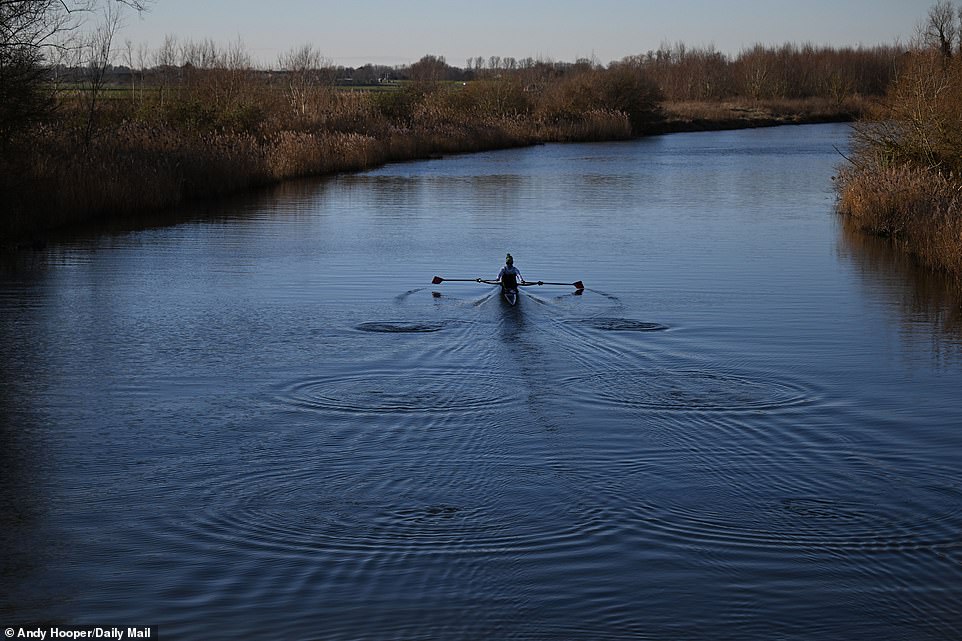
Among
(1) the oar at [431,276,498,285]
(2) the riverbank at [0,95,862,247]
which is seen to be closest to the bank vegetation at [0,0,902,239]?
(2) the riverbank at [0,95,862,247]

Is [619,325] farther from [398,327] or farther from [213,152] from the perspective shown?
[213,152]

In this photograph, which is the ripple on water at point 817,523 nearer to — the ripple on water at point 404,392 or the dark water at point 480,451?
the dark water at point 480,451

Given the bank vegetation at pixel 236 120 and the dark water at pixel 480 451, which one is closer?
the dark water at pixel 480 451

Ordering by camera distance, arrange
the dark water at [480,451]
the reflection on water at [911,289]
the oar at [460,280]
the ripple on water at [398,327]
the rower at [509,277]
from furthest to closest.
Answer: the oar at [460,280] → the rower at [509,277] → the reflection on water at [911,289] → the ripple on water at [398,327] → the dark water at [480,451]

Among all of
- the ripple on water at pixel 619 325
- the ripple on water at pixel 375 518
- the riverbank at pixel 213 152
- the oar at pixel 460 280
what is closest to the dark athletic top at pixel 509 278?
the oar at pixel 460 280

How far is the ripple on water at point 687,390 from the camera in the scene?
995 cm

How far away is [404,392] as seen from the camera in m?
10.4

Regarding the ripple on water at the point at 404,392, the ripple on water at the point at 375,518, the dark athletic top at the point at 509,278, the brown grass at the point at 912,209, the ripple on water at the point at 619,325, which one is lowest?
the ripple on water at the point at 375,518

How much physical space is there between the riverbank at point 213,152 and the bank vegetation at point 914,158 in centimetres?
1528

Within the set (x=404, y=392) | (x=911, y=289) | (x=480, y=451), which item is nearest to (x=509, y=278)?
(x=404, y=392)

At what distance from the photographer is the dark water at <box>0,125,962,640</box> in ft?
20.3

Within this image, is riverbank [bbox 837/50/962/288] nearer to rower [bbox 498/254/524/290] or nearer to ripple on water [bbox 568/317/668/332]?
ripple on water [bbox 568/317/668/332]

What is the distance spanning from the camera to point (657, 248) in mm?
20891

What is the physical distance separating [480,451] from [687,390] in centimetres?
250
